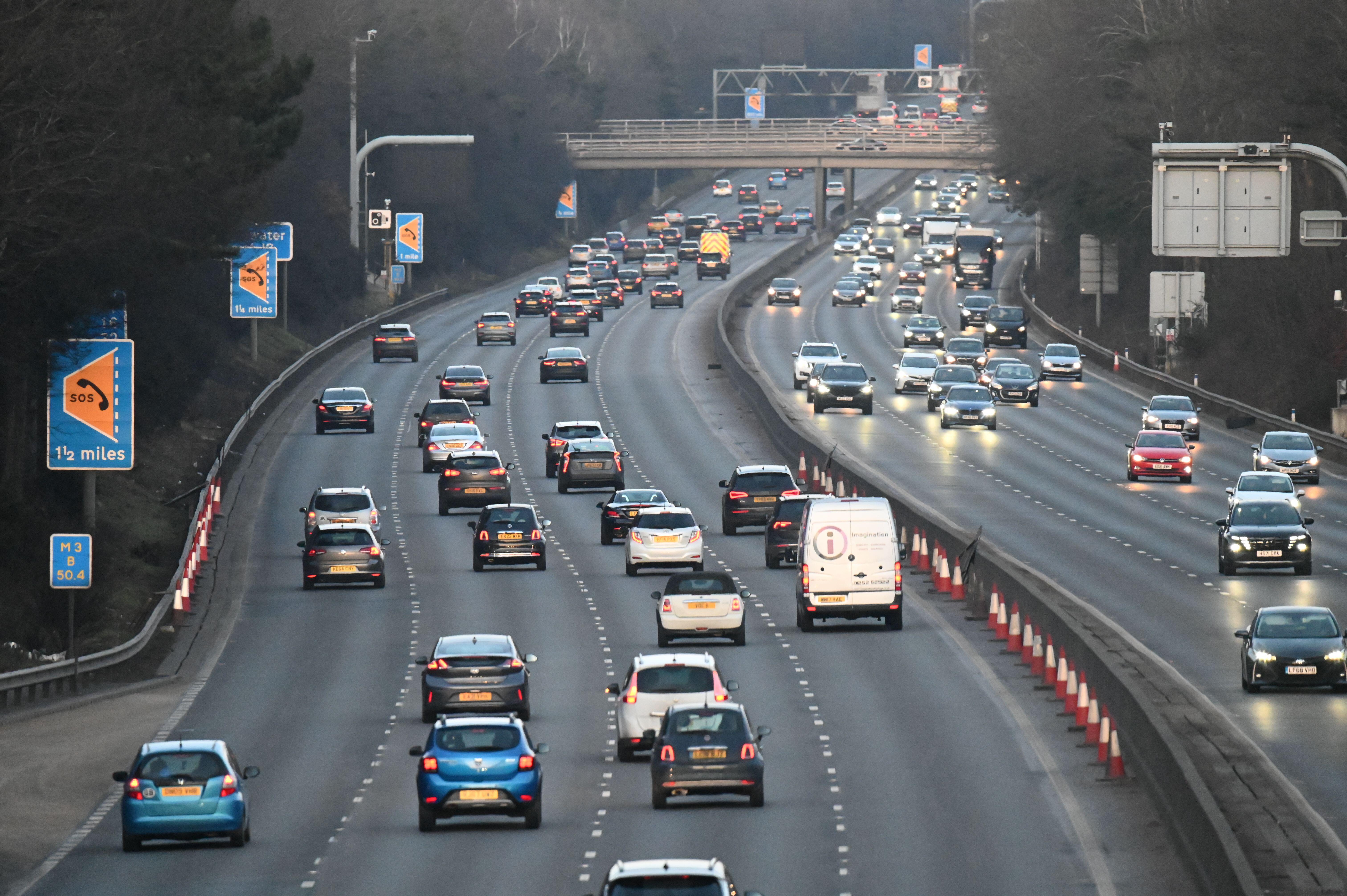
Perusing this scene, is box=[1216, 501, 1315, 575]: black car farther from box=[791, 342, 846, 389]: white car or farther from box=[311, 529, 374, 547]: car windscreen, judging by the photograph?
box=[791, 342, 846, 389]: white car

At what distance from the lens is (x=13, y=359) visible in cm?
4575

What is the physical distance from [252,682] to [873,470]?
85.4ft

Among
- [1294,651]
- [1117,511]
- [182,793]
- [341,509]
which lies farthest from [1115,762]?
[1117,511]

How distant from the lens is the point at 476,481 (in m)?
53.2

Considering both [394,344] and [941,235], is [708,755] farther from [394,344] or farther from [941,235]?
[941,235]

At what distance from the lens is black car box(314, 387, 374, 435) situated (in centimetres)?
6781

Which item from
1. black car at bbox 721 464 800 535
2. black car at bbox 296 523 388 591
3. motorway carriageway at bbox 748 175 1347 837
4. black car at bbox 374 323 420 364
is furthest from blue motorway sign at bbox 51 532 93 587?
black car at bbox 374 323 420 364

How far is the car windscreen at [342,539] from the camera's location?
43312 mm

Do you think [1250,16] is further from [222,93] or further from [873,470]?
[222,93]

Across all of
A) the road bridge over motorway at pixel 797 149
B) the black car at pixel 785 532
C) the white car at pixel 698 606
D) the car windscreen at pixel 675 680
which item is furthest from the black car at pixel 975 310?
the car windscreen at pixel 675 680

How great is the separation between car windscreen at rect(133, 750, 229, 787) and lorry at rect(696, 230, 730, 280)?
4045 inches

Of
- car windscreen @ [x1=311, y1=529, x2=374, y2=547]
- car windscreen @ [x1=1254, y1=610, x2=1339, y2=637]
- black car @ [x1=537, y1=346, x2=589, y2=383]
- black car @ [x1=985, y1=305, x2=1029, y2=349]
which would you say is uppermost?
black car @ [x1=985, y1=305, x2=1029, y2=349]

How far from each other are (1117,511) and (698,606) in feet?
63.4

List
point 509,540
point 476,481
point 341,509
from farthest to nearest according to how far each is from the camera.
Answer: point 476,481 → point 341,509 → point 509,540
